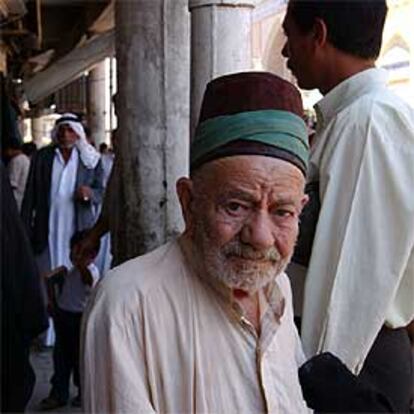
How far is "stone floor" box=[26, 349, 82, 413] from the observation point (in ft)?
18.9

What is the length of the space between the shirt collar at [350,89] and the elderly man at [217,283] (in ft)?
2.33

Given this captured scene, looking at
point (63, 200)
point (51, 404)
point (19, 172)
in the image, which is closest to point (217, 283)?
point (51, 404)

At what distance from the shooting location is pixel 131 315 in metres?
1.77

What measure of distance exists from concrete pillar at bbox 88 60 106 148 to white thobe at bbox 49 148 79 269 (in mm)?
12787

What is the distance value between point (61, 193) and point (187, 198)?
16.6 ft

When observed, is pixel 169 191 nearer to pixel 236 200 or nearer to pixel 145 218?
pixel 145 218

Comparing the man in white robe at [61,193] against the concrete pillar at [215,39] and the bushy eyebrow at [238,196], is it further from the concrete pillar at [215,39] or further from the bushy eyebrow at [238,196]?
the bushy eyebrow at [238,196]

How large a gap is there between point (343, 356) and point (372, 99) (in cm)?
69

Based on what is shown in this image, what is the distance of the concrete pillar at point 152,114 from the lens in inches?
153

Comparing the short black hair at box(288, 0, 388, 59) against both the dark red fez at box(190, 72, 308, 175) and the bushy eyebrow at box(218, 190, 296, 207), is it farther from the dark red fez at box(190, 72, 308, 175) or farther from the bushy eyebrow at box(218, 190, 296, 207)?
the bushy eyebrow at box(218, 190, 296, 207)

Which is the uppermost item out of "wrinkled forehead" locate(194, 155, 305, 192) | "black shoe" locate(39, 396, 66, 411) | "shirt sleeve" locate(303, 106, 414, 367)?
"wrinkled forehead" locate(194, 155, 305, 192)

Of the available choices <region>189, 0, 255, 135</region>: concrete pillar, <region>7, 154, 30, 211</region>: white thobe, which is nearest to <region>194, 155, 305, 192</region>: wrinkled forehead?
<region>189, 0, 255, 135</region>: concrete pillar

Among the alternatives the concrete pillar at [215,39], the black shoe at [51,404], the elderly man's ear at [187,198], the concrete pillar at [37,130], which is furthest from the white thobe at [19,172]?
the concrete pillar at [37,130]

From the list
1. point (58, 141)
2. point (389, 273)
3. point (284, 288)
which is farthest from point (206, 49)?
point (58, 141)
